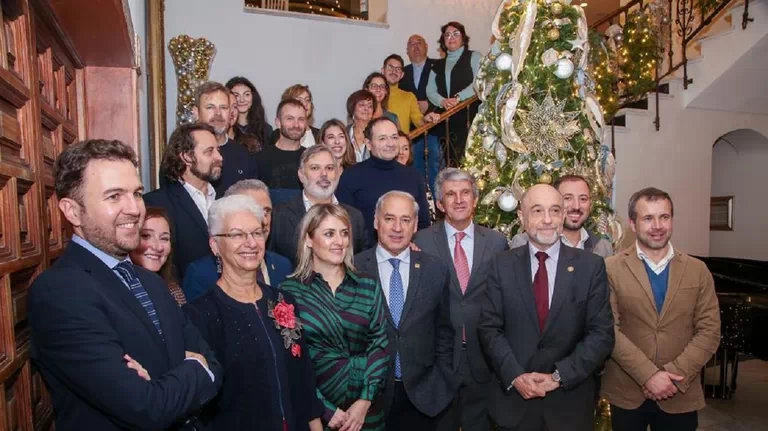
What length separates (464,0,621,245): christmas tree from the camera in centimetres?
422

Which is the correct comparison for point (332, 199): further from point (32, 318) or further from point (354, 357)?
point (32, 318)

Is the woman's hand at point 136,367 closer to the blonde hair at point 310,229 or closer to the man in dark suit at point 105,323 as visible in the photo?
the man in dark suit at point 105,323

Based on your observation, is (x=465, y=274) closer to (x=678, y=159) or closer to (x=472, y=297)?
(x=472, y=297)

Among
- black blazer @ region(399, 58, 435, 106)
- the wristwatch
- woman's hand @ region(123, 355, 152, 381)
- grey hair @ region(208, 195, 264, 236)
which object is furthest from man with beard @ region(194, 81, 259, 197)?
black blazer @ region(399, 58, 435, 106)

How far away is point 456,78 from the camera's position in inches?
241

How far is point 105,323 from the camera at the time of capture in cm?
150

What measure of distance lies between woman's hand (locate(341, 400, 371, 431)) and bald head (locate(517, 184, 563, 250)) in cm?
116

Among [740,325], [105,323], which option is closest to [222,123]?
[105,323]

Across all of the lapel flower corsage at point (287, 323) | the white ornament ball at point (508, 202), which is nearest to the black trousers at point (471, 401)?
the lapel flower corsage at point (287, 323)

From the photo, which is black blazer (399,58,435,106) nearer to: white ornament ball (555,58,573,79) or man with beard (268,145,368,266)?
white ornament ball (555,58,573,79)

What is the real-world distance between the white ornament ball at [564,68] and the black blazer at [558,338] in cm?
168

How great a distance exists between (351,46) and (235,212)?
18.2ft

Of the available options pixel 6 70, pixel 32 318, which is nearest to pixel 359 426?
pixel 32 318

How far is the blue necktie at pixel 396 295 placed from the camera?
9.41ft
